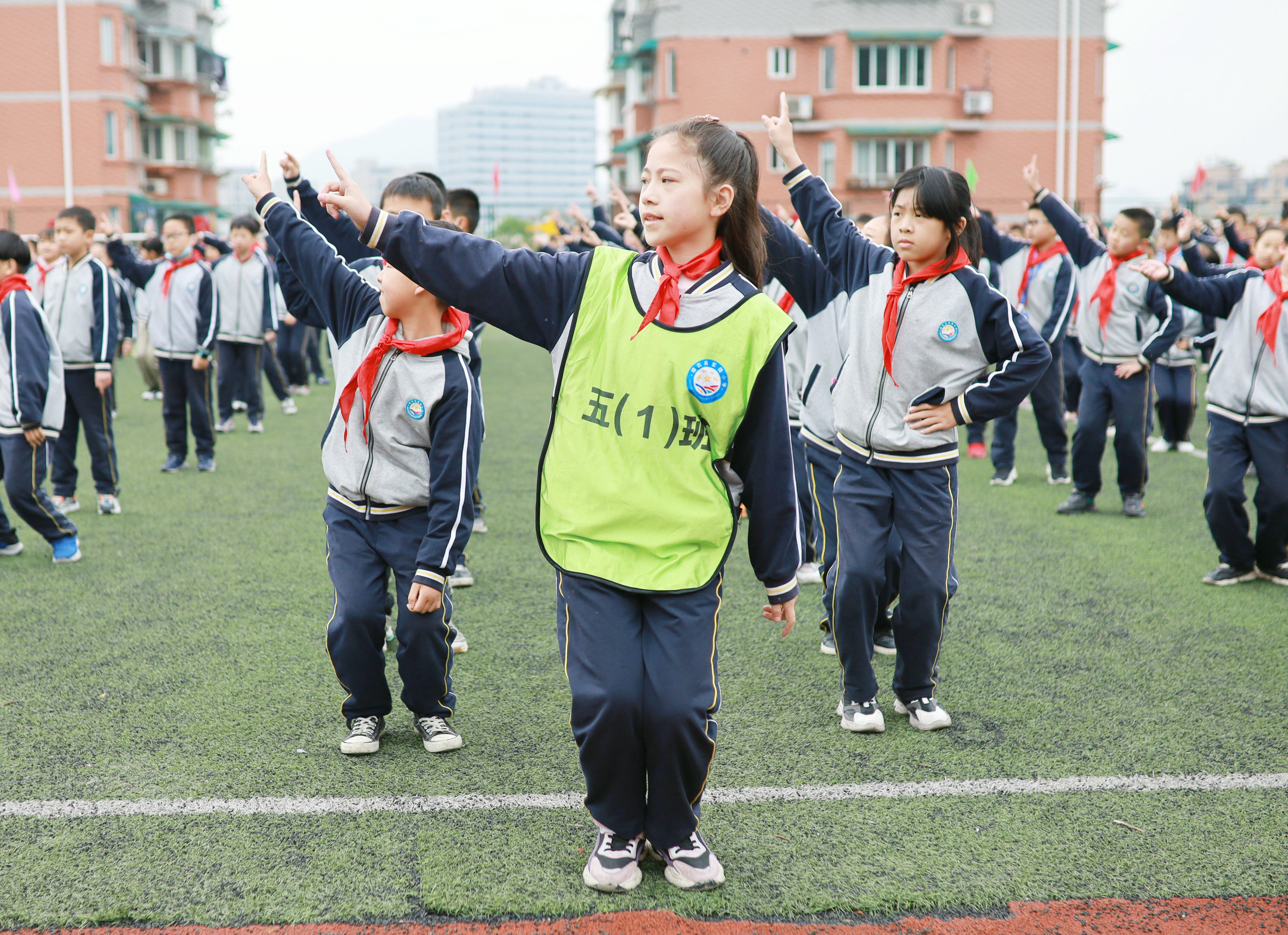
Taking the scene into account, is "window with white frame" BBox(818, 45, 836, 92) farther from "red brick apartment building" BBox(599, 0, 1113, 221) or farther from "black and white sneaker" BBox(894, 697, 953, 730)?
"black and white sneaker" BBox(894, 697, 953, 730)

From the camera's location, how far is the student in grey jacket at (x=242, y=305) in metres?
10.3

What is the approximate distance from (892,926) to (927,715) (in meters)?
1.32

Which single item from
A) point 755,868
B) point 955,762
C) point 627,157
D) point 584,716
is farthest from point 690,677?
point 627,157

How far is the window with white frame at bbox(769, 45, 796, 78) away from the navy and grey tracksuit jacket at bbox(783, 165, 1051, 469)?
117 feet

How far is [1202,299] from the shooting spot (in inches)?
215

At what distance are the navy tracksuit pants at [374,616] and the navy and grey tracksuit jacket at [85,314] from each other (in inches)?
185

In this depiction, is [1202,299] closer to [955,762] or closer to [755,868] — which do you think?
[955,762]

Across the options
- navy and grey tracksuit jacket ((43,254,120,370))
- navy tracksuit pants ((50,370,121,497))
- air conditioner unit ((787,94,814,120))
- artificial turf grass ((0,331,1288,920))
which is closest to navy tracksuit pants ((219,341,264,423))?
navy and grey tracksuit jacket ((43,254,120,370))

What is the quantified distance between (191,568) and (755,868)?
432cm

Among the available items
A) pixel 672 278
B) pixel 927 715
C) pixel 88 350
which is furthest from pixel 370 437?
pixel 88 350

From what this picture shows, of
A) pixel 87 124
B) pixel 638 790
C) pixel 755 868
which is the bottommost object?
pixel 755 868

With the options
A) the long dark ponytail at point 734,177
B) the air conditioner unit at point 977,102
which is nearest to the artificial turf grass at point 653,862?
the long dark ponytail at point 734,177

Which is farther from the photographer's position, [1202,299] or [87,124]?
[87,124]

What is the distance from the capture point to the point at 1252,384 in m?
5.42
